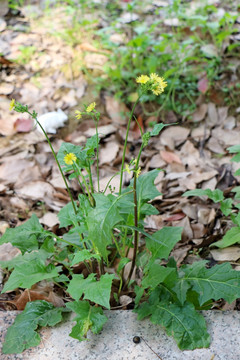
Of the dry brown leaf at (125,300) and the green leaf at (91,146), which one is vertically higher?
the green leaf at (91,146)

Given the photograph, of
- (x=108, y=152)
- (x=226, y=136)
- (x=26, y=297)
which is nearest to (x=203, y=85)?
(x=226, y=136)

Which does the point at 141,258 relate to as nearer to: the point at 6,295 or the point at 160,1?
the point at 6,295

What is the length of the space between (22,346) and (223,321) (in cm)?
89

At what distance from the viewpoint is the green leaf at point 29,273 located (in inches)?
61.5

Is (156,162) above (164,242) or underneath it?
underneath

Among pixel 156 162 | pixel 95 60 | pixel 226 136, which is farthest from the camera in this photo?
pixel 95 60

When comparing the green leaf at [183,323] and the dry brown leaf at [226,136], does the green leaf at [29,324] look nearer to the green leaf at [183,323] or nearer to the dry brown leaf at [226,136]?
the green leaf at [183,323]

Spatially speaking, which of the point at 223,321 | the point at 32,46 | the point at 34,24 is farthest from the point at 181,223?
the point at 34,24

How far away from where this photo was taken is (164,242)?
1659mm

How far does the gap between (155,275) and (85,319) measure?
0.35 m

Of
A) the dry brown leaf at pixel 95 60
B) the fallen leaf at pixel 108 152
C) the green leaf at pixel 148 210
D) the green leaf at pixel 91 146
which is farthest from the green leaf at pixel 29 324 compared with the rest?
the dry brown leaf at pixel 95 60

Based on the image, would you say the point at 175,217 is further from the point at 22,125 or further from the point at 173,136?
the point at 22,125

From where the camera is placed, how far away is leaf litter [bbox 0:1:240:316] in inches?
86.9

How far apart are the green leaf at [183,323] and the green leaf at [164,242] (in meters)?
0.22
